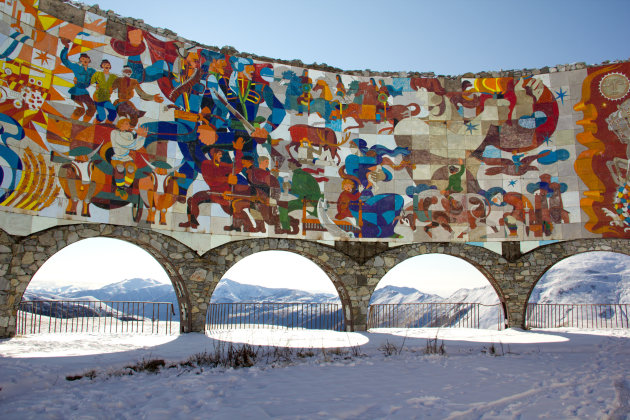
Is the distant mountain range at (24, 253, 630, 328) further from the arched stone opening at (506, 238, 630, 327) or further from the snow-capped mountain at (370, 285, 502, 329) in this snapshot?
the arched stone opening at (506, 238, 630, 327)

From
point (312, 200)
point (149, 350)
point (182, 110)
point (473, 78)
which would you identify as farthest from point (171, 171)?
point (473, 78)

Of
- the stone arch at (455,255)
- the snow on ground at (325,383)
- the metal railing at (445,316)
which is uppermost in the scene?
the stone arch at (455,255)

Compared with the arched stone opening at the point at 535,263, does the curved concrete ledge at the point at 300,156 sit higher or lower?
higher

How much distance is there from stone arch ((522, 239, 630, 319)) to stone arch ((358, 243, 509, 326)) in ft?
3.34

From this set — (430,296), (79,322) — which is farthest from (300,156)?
(430,296)

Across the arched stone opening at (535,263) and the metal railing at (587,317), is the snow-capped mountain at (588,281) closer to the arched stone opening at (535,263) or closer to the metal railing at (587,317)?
the metal railing at (587,317)

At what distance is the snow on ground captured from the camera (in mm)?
5449

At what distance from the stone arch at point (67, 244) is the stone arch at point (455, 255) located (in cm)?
620

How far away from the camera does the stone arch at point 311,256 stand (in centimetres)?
1393

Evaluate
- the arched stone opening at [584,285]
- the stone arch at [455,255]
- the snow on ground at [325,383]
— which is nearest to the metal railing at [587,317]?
the arched stone opening at [584,285]

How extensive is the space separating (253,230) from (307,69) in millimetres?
6091

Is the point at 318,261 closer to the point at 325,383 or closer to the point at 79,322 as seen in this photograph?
the point at 325,383

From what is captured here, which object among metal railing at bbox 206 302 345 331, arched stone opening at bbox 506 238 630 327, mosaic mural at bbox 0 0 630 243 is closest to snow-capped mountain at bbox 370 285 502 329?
metal railing at bbox 206 302 345 331

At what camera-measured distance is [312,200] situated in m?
15.3
